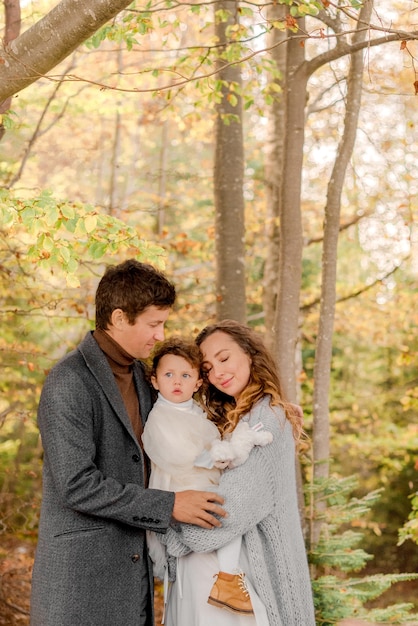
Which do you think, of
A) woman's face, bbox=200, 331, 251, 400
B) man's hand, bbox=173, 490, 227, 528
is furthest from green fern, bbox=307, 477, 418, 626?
man's hand, bbox=173, 490, 227, 528

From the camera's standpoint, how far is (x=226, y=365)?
10.5ft

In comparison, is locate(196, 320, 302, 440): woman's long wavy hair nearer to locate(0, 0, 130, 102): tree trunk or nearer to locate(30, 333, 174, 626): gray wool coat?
locate(30, 333, 174, 626): gray wool coat

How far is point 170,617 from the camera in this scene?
3.01 meters

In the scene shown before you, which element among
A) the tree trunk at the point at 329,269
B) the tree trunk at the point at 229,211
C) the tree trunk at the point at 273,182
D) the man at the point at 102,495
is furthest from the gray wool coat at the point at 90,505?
the tree trunk at the point at 273,182

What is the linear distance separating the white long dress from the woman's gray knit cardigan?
0.08m

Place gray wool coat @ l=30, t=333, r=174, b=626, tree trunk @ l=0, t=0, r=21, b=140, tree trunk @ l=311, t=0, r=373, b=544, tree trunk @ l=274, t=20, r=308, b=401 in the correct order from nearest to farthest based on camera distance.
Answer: gray wool coat @ l=30, t=333, r=174, b=626 → tree trunk @ l=0, t=0, r=21, b=140 → tree trunk @ l=274, t=20, r=308, b=401 → tree trunk @ l=311, t=0, r=373, b=544

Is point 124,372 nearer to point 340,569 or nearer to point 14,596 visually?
point 340,569

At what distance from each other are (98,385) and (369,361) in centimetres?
1047

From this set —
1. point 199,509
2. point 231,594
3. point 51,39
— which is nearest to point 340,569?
point 231,594

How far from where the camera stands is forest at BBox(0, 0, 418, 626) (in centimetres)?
409

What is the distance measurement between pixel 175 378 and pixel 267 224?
11.1ft

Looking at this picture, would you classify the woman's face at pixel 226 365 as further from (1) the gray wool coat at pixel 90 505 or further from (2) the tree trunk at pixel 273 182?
(2) the tree trunk at pixel 273 182

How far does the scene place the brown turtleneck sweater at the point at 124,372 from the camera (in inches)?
119

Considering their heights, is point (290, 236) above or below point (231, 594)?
above
